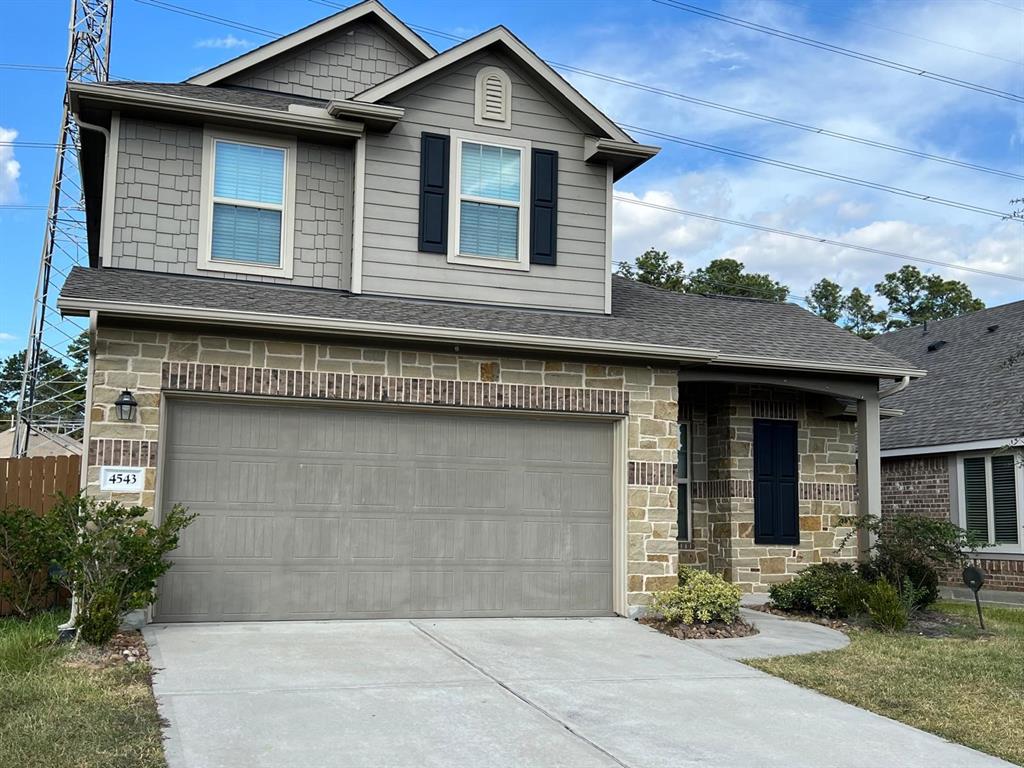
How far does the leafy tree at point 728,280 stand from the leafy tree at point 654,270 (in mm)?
→ 2091

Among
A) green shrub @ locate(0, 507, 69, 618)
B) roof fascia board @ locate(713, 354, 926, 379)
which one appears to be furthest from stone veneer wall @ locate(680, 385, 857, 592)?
green shrub @ locate(0, 507, 69, 618)

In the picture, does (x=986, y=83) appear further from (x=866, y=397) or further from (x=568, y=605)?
(x=568, y=605)

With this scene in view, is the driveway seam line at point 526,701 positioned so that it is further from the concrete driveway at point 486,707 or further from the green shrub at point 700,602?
the green shrub at point 700,602

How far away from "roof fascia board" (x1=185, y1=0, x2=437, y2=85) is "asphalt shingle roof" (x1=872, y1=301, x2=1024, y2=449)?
10.9 metres

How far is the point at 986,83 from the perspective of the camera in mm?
24000

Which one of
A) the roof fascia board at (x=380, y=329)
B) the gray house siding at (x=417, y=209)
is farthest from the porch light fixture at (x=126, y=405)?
the gray house siding at (x=417, y=209)

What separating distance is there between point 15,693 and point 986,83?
24265 mm

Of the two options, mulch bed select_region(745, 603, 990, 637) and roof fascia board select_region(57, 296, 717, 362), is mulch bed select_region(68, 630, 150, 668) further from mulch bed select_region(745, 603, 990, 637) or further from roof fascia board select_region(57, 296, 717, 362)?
mulch bed select_region(745, 603, 990, 637)

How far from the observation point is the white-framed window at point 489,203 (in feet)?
39.7

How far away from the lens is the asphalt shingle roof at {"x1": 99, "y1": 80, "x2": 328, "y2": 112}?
1149 cm

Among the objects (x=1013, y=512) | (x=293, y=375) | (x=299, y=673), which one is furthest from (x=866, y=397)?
(x=299, y=673)


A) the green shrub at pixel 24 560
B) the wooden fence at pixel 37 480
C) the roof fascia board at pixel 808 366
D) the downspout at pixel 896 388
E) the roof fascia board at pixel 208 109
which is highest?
the roof fascia board at pixel 208 109

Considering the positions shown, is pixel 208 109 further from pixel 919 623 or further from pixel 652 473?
pixel 919 623

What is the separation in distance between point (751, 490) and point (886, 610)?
2983 millimetres
